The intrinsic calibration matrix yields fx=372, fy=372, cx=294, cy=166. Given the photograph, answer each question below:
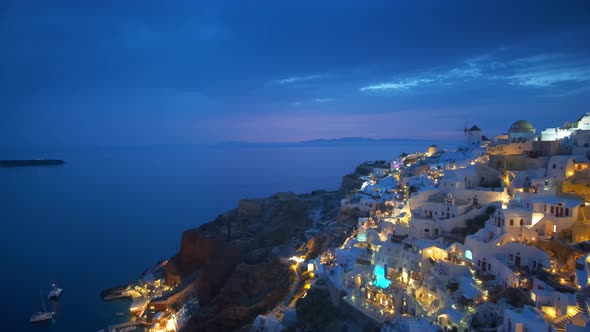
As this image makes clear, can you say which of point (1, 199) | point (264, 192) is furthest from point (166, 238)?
point (1, 199)

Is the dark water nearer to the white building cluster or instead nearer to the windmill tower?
the white building cluster

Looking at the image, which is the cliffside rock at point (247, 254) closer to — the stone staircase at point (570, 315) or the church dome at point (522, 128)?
the church dome at point (522, 128)

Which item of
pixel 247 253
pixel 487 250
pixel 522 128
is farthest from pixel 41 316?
pixel 522 128

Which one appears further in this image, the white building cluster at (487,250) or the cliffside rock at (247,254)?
the cliffside rock at (247,254)

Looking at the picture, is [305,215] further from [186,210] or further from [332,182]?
[332,182]

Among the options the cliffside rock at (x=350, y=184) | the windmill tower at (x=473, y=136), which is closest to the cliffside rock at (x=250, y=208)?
the cliffside rock at (x=350, y=184)

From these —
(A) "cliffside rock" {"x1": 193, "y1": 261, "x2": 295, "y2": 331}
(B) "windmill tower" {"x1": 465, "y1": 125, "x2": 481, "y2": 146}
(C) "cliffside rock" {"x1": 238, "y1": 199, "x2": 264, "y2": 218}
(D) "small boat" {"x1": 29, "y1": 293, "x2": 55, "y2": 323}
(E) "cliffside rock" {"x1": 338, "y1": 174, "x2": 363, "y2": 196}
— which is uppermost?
(B) "windmill tower" {"x1": 465, "y1": 125, "x2": 481, "y2": 146}

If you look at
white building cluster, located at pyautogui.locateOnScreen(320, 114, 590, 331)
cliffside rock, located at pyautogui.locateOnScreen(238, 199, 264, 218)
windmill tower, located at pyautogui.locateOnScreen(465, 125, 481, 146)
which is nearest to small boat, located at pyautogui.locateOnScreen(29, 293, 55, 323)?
cliffside rock, located at pyautogui.locateOnScreen(238, 199, 264, 218)

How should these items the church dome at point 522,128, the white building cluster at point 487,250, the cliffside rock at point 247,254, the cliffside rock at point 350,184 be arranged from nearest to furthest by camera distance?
the white building cluster at point 487,250 < the cliffside rock at point 247,254 < the church dome at point 522,128 < the cliffside rock at point 350,184
